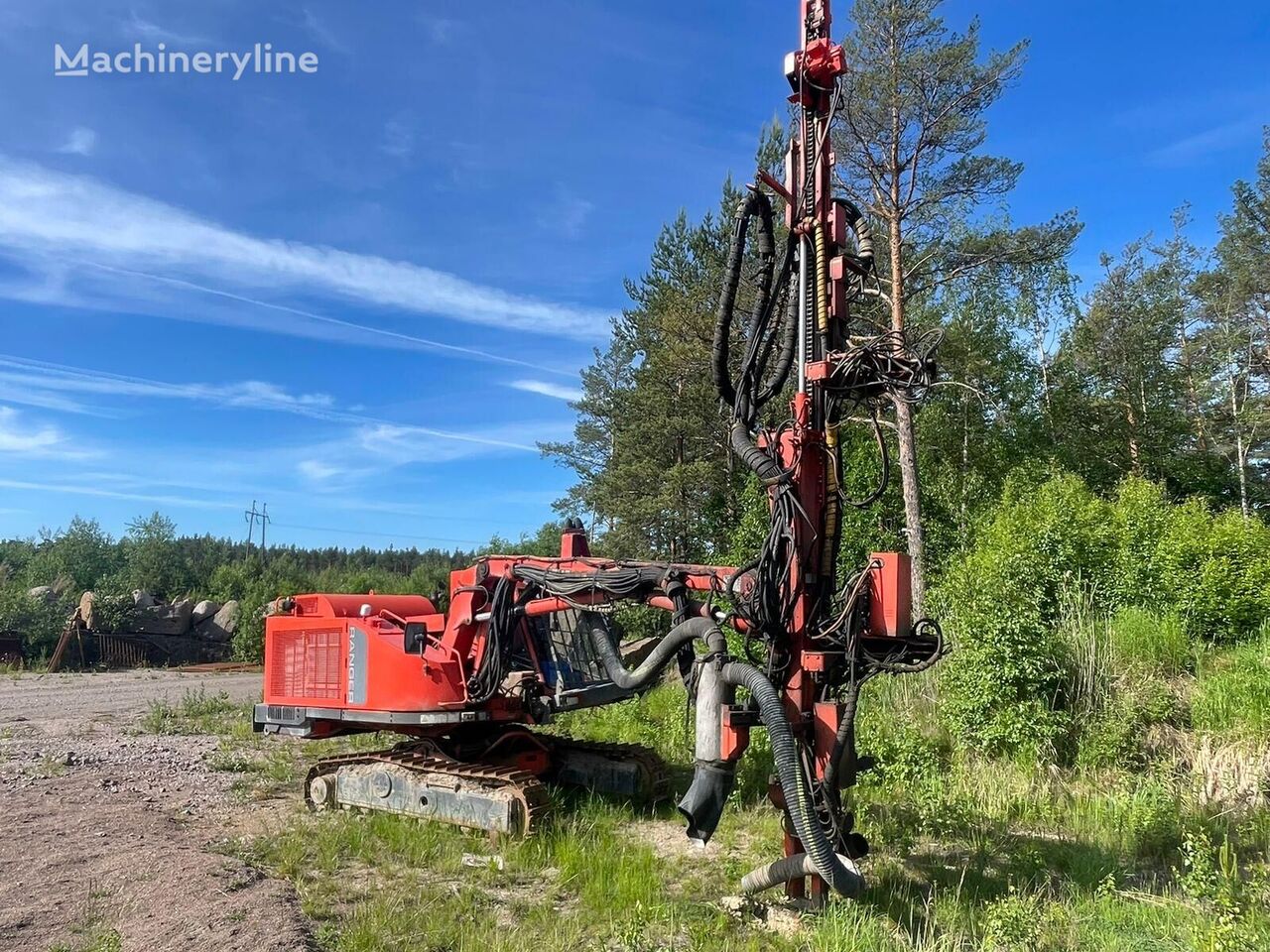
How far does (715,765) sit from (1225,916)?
2600mm

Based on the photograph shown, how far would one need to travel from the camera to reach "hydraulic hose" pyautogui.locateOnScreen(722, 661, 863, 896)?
15.8 feet

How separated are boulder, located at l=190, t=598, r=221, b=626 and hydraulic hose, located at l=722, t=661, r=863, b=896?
3236 cm

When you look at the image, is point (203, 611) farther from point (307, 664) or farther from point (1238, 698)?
point (1238, 698)

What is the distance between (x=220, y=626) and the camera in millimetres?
32438

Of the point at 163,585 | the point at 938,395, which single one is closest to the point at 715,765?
the point at 938,395

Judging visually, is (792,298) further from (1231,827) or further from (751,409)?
(1231,827)

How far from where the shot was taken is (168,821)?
8109mm

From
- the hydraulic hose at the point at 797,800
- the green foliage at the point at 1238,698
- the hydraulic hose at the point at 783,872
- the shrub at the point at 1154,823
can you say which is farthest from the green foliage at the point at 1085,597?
the hydraulic hose at the point at 797,800

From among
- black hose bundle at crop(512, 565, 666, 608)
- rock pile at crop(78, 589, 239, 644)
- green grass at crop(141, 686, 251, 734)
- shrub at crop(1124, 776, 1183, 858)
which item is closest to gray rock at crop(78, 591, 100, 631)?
rock pile at crop(78, 589, 239, 644)

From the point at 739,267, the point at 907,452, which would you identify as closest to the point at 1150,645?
the point at 907,452

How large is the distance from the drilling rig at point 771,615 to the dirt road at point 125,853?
6.23ft

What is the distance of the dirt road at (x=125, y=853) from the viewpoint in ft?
17.5

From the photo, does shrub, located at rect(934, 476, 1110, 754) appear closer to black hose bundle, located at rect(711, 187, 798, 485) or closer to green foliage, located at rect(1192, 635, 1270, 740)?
green foliage, located at rect(1192, 635, 1270, 740)

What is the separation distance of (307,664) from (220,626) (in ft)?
86.4
